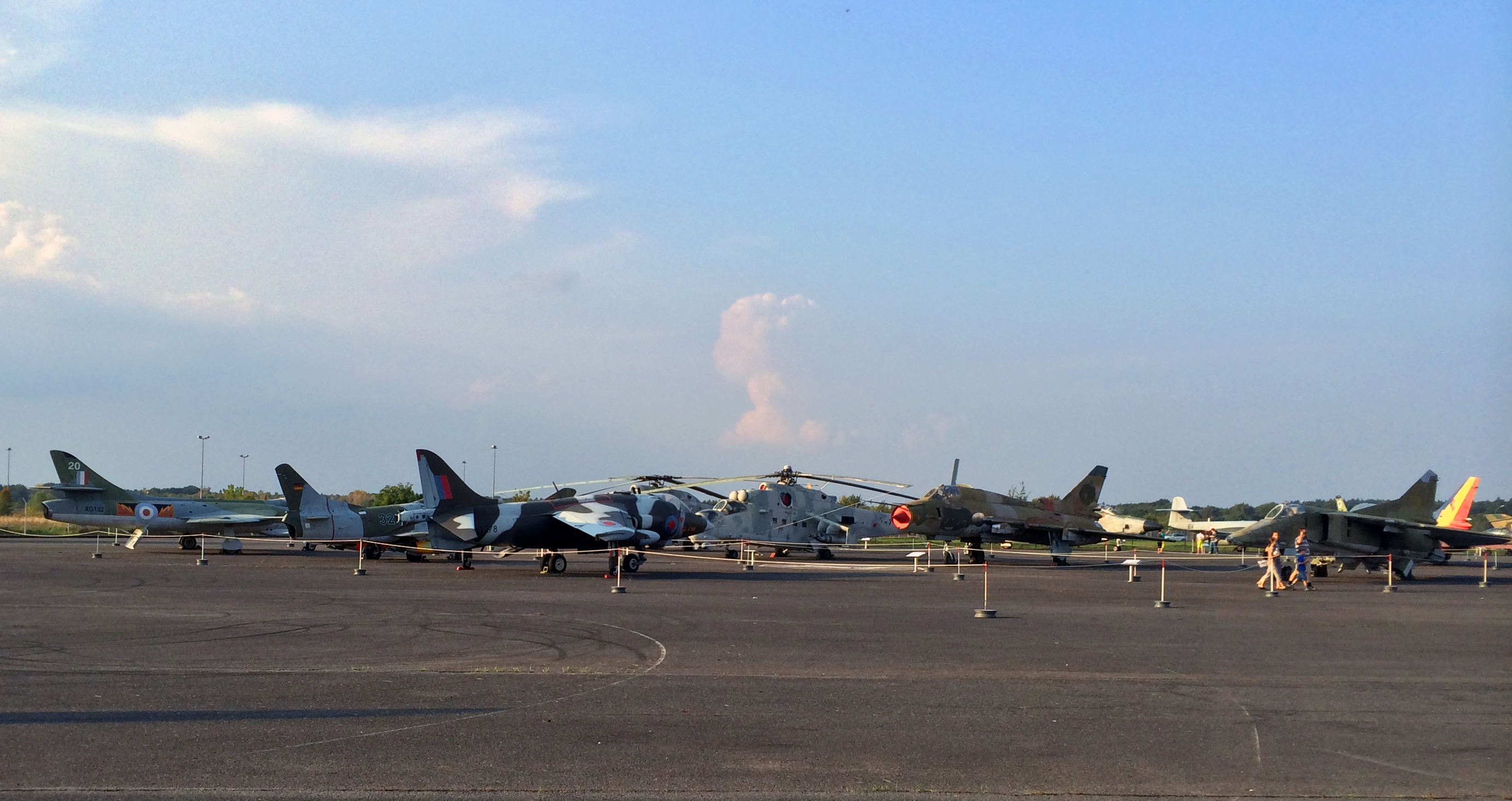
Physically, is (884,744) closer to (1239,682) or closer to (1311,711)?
(1311,711)

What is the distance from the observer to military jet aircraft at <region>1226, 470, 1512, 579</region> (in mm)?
31094

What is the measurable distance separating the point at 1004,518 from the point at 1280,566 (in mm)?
12033

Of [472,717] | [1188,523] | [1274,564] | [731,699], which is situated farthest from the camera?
[1188,523]

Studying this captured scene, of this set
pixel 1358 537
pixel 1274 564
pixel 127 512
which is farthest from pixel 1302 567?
pixel 127 512

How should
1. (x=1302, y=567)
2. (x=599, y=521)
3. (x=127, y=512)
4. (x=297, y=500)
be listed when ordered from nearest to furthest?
1. (x=1302, y=567)
2. (x=599, y=521)
3. (x=297, y=500)
4. (x=127, y=512)

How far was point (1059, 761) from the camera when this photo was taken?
745 centimetres

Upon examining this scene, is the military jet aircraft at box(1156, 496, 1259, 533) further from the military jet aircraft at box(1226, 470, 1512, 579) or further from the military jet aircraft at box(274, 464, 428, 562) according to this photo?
the military jet aircraft at box(274, 464, 428, 562)

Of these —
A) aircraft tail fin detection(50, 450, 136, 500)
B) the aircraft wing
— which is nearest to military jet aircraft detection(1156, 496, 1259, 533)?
the aircraft wing

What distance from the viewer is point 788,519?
40594 mm

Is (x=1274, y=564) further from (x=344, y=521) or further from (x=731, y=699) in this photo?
(x=344, y=521)

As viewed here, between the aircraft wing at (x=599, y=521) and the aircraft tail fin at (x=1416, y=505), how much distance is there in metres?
23.9

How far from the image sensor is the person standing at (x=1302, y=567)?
27.2 meters

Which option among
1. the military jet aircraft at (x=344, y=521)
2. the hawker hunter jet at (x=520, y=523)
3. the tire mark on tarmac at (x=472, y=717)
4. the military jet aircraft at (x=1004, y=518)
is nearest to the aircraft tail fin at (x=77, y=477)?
the military jet aircraft at (x=344, y=521)

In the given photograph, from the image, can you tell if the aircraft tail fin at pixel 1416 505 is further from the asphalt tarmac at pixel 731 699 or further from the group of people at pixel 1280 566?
the asphalt tarmac at pixel 731 699
